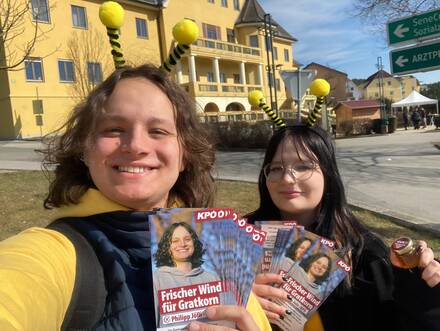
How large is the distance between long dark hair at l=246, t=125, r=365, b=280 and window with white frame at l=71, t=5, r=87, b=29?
1205 inches

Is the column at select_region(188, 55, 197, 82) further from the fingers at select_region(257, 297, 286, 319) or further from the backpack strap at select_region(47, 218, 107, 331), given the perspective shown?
the backpack strap at select_region(47, 218, 107, 331)

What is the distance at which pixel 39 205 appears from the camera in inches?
306

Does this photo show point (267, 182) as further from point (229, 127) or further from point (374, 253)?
point (229, 127)

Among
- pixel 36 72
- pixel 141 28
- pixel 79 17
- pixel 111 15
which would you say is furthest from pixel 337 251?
pixel 141 28

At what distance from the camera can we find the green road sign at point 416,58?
240 inches

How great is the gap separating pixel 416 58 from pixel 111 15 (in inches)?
228

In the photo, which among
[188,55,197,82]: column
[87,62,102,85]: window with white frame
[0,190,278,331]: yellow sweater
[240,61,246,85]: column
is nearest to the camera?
[0,190,278,331]: yellow sweater

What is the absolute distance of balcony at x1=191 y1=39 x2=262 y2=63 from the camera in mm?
36156

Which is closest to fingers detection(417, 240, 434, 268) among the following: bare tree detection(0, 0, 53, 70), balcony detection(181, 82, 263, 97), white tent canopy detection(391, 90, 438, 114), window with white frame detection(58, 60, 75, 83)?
bare tree detection(0, 0, 53, 70)

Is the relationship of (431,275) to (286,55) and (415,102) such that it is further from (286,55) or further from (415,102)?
(286,55)

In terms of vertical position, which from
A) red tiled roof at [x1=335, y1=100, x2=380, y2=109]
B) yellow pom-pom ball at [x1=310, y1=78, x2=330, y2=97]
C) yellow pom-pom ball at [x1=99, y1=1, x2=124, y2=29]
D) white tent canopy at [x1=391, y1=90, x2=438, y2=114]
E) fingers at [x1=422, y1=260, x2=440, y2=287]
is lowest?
fingers at [x1=422, y1=260, x2=440, y2=287]

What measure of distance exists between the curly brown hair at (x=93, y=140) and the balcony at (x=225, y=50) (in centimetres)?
3365

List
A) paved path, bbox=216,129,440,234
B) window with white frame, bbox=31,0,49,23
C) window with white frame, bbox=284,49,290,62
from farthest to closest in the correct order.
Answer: window with white frame, bbox=284,49,290,62 < paved path, bbox=216,129,440,234 < window with white frame, bbox=31,0,49,23

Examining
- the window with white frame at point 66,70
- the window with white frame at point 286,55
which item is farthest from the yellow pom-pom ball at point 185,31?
the window with white frame at point 286,55
